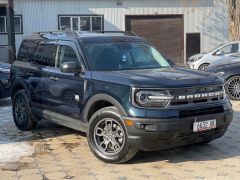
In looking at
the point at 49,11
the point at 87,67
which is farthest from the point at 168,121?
the point at 49,11

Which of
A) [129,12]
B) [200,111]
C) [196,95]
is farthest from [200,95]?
[129,12]

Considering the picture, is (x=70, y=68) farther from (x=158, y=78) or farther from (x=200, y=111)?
(x=200, y=111)

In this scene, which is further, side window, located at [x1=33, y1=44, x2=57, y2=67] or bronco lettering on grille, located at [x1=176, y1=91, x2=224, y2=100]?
side window, located at [x1=33, y1=44, x2=57, y2=67]

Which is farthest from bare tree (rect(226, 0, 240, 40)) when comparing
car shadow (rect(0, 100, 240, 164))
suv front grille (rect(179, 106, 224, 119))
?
suv front grille (rect(179, 106, 224, 119))

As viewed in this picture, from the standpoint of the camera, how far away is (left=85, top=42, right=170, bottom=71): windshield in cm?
699

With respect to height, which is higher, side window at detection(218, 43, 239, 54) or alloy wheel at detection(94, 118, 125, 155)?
side window at detection(218, 43, 239, 54)

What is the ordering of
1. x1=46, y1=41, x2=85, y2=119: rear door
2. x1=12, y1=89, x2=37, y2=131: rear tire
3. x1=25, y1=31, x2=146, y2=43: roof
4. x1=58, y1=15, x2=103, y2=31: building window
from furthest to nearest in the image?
x1=58, y1=15, x2=103, y2=31: building window, x1=12, y1=89, x2=37, y2=131: rear tire, x1=25, y1=31, x2=146, y2=43: roof, x1=46, y1=41, x2=85, y2=119: rear door

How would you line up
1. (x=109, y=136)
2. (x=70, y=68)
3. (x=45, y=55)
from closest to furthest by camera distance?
(x=109, y=136), (x=70, y=68), (x=45, y=55)

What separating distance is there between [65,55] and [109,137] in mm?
1748

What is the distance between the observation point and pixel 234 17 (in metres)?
24.2

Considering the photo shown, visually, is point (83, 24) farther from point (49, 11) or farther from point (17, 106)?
point (17, 106)

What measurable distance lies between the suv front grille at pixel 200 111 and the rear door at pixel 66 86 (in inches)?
62.6

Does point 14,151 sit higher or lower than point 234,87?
lower

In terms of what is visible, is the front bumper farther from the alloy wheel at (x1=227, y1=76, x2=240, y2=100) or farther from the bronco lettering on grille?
the alloy wheel at (x1=227, y1=76, x2=240, y2=100)
